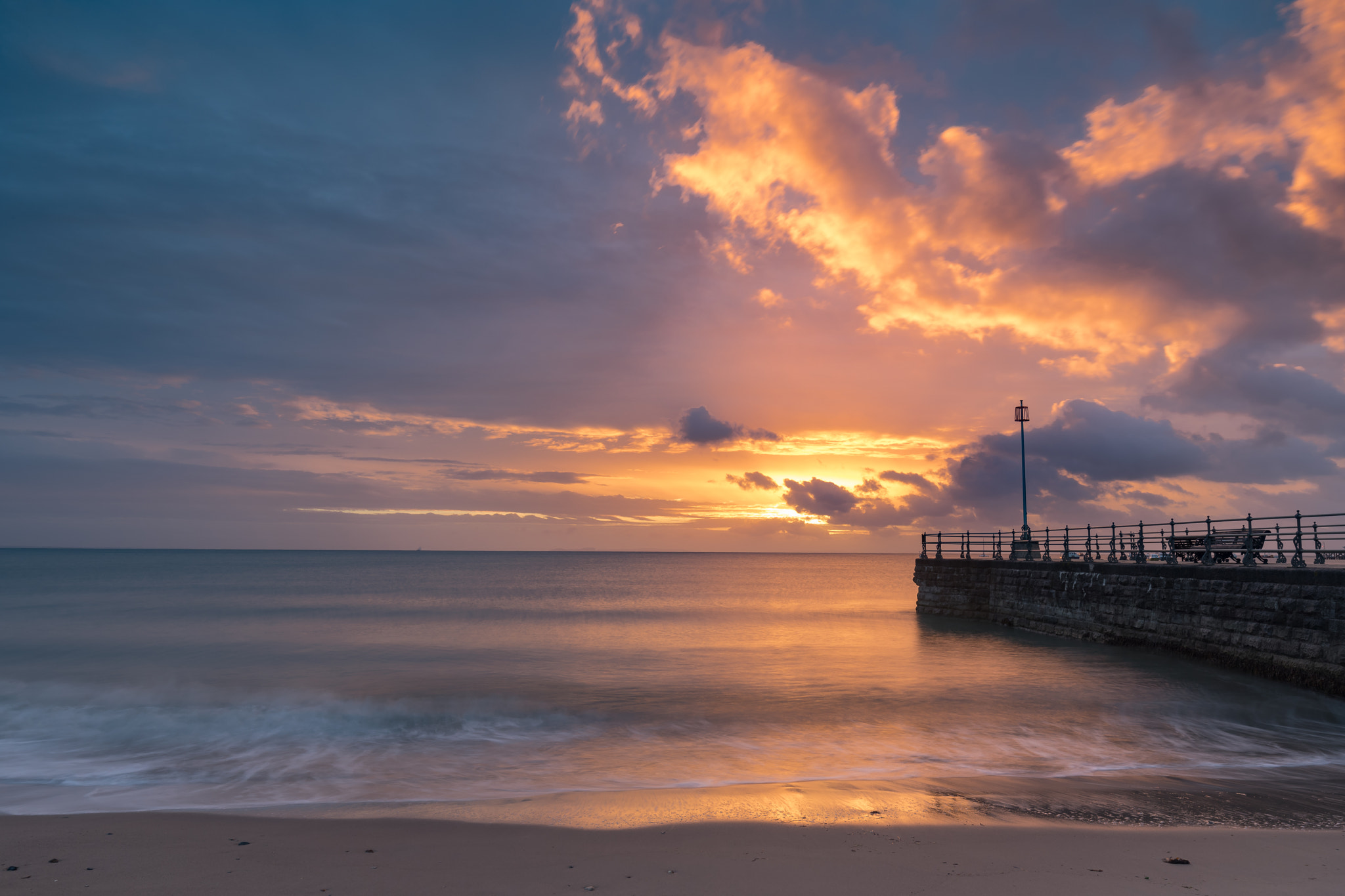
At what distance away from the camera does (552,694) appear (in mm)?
16922

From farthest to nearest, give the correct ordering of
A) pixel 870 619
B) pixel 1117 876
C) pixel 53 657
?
pixel 870 619
pixel 53 657
pixel 1117 876

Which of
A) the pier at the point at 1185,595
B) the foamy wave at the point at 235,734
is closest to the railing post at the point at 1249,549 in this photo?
the pier at the point at 1185,595

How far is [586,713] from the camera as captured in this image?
48.9ft

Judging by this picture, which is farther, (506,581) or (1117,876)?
(506,581)

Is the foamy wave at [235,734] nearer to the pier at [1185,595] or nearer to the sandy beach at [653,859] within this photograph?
the sandy beach at [653,859]

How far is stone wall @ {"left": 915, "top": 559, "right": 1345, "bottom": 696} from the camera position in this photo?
14.2 m

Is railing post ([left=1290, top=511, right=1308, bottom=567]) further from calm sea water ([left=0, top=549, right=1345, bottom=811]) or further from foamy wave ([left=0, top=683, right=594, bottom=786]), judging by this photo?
foamy wave ([left=0, top=683, right=594, bottom=786])

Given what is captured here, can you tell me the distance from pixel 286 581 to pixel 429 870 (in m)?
82.6

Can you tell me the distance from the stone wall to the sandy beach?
9.28 metres

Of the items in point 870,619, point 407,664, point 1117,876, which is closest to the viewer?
point 1117,876

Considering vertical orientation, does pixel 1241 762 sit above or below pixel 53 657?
above

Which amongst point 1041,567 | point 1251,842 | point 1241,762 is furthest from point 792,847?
point 1041,567

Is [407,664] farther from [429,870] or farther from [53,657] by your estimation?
[429,870]

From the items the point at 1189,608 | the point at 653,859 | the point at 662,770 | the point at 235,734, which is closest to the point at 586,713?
the point at 662,770
